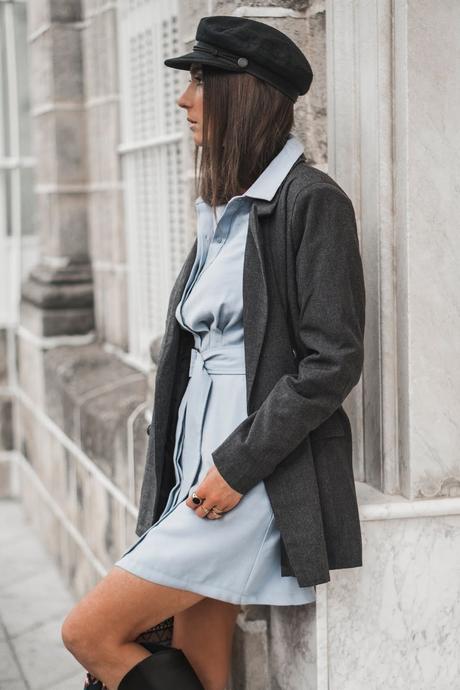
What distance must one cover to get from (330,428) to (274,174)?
58 cm

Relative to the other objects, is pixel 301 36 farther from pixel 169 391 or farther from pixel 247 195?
pixel 169 391

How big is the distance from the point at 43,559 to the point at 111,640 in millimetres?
3519

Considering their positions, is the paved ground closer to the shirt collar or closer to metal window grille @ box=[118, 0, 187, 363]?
metal window grille @ box=[118, 0, 187, 363]

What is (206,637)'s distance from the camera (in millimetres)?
2842

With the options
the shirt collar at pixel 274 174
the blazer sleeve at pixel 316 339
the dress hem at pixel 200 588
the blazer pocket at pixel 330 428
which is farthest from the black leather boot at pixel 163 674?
the shirt collar at pixel 274 174

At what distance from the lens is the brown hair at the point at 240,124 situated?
250cm

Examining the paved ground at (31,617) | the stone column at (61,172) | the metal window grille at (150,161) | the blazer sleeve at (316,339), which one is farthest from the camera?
the stone column at (61,172)

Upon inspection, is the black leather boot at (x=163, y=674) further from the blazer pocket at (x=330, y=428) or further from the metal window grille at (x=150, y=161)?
the metal window grille at (x=150, y=161)

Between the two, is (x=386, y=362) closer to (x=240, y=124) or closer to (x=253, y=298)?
(x=253, y=298)

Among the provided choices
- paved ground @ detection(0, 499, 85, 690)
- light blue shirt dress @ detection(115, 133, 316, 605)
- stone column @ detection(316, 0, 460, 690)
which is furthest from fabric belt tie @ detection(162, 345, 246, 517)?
paved ground @ detection(0, 499, 85, 690)

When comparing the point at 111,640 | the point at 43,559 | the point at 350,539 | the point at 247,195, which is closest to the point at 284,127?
the point at 247,195

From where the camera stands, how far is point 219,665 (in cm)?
284

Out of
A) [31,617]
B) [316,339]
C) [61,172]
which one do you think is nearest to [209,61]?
[316,339]

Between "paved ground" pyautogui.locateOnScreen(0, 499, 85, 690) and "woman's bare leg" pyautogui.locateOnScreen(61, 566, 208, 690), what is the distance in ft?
5.67
